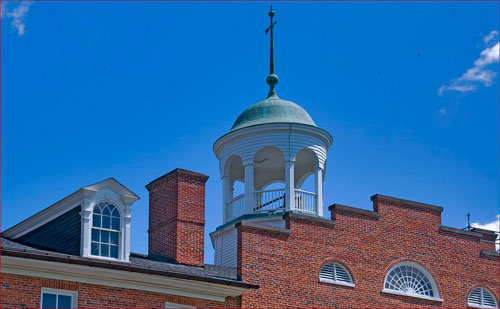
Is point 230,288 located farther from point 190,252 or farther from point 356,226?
point 356,226

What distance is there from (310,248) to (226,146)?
6416 millimetres

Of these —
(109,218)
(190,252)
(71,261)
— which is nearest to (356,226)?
(190,252)

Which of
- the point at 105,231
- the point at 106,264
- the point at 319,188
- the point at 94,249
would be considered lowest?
the point at 106,264

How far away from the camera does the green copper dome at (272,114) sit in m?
32.4

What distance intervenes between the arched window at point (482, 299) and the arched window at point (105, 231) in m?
12.9

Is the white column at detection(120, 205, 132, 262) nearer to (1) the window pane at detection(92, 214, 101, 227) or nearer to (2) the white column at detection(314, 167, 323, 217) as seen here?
(1) the window pane at detection(92, 214, 101, 227)

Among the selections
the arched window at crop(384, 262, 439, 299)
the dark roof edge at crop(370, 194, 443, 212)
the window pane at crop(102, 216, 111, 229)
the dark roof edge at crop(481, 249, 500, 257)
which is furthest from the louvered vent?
the window pane at crop(102, 216, 111, 229)

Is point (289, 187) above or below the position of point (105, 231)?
above

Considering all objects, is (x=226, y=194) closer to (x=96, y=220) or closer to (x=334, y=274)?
(x=334, y=274)

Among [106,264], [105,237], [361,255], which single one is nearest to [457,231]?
[361,255]

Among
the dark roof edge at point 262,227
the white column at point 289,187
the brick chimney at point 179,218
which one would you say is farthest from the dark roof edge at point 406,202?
the brick chimney at point 179,218

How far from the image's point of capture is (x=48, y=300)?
22719mm

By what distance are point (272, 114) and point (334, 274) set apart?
6.92 metres

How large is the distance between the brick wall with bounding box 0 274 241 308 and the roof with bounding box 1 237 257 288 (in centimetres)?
64
